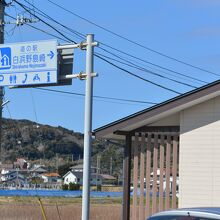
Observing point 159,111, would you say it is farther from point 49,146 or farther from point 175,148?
point 49,146

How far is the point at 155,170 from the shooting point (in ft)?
47.8

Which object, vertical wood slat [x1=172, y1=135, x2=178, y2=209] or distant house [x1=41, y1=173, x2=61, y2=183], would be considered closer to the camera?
vertical wood slat [x1=172, y1=135, x2=178, y2=209]

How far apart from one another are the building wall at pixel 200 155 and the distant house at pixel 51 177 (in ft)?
383

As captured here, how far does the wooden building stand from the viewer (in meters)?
13.4

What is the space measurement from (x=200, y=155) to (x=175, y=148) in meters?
0.97

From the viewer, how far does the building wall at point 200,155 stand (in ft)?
→ 44.1

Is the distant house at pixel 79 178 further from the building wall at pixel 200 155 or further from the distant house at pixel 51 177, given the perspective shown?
the building wall at pixel 200 155

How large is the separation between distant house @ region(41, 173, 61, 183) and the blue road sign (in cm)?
11732

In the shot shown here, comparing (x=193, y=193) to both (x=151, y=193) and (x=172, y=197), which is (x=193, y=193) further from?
(x=151, y=193)

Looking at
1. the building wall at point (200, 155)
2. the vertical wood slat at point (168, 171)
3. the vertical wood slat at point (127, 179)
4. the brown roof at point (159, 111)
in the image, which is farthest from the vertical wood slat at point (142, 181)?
the building wall at point (200, 155)

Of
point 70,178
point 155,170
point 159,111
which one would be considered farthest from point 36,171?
point 159,111

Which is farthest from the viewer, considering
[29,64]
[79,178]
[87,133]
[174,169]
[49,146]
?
[49,146]

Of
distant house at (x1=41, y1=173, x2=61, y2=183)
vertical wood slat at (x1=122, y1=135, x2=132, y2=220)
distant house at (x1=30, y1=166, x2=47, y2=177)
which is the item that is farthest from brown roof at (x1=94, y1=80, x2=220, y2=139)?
distant house at (x1=41, y1=173, x2=61, y2=183)

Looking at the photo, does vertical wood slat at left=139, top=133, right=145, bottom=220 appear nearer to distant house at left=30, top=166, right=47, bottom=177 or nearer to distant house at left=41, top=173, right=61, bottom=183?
distant house at left=30, top=166, right=47, bottom=177
